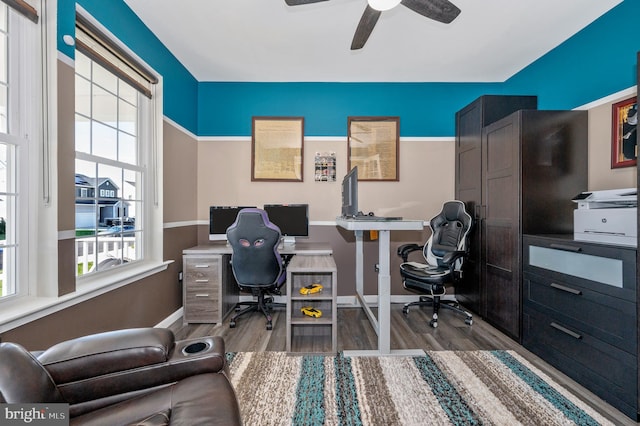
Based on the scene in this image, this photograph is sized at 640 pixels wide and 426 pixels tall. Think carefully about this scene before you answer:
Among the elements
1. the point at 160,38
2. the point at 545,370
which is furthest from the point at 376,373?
the point at 160,38

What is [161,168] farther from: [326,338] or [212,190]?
[326,338]

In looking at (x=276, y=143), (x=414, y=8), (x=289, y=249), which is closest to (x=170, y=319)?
(x=289, y=249)

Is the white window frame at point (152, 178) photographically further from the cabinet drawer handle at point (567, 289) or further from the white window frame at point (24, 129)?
the cabinet drawer handle at point (567, 289)

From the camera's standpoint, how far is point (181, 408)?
95 cm

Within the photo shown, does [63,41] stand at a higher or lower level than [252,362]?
higher

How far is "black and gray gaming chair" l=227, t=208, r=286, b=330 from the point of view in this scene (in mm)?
2732

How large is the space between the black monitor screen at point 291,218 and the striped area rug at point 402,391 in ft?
4.59

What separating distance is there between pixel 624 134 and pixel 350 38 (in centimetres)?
241

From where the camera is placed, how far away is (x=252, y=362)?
2279 millimetres

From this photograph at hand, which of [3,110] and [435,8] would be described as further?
[435,8]

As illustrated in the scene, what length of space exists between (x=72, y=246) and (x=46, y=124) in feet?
2.41

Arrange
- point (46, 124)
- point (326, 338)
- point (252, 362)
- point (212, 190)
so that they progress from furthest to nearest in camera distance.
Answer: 1. point (212, 190)
2. point (326, 338)
3. point (252, 362)
4. point (46, 124)

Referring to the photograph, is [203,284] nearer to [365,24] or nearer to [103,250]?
[103,250]

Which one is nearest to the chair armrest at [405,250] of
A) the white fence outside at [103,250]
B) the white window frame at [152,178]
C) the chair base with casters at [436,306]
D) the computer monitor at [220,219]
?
the chair base with casters at [436,306]
